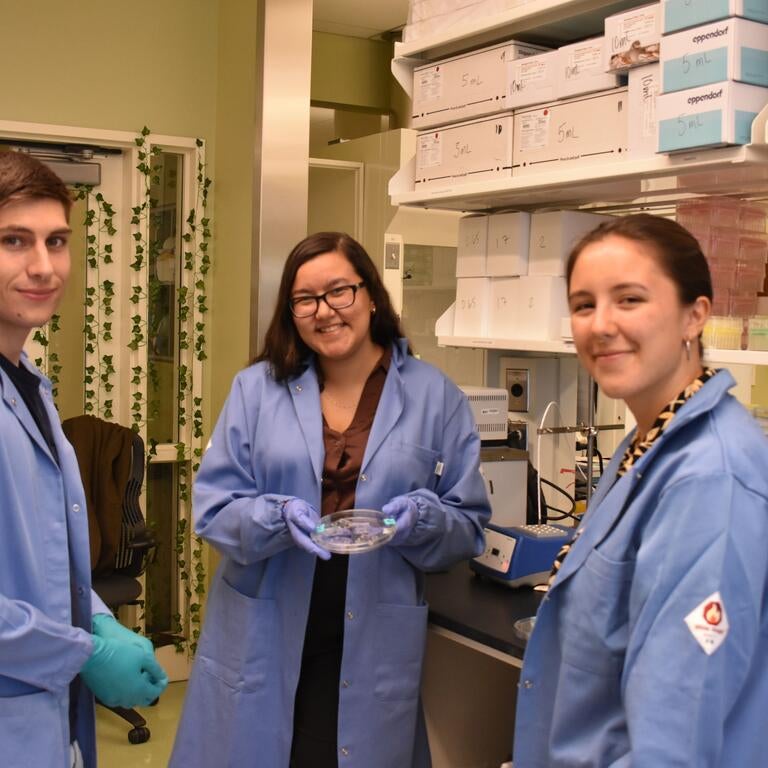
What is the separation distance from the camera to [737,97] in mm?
1933

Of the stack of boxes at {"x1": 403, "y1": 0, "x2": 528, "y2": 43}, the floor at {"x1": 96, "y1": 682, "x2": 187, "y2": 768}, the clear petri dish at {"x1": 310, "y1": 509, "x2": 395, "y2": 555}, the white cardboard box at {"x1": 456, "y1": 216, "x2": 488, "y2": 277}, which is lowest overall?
the floor at {"x1": 96, "y1": 682, "x2": 187, "y2": 768}

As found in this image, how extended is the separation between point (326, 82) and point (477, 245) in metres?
2.35

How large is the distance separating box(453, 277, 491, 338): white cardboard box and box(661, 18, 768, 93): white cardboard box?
36.4 inches

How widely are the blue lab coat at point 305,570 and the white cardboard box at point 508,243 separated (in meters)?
0.64

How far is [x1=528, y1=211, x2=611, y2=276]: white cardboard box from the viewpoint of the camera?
104 inches

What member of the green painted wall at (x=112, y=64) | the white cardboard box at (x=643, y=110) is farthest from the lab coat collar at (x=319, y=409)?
the green painted wall at (x=112, y=64)

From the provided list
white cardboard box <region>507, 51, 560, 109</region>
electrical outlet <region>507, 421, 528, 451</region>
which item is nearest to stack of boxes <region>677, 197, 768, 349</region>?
white cardboard box <region>507, 51, 560, 109</region>

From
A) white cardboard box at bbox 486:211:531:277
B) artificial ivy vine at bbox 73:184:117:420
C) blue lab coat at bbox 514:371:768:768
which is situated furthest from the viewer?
artificial ivy vine at bbox 73:184:117:420

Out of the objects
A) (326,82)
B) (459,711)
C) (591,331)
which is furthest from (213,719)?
(326,82)

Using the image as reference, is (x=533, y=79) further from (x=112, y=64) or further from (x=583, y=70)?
(x=112, y=64)

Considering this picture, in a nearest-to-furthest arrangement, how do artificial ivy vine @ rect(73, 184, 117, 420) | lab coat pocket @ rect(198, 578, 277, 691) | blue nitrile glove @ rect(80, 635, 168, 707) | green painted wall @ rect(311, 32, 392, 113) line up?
1. blue nitrile glove @ rect(80, 635, 168, 707)
2. lab coat pocket @ rect(198, 578, 277, 691)
3. artificial ivy vine @ rect(73, 184, 117, 420)
4. green painted wall @ rect(311, 32, 392, 113)

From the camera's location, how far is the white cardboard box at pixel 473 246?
2.84 m

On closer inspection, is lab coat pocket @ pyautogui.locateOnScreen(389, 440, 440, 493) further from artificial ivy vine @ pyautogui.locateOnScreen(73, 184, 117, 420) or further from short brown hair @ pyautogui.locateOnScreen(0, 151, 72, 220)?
artificial ivy vine @ pyautogui.locateOnScreen(73, 184, 117, 420)

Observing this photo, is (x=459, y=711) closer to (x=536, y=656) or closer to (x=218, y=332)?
(x=536, y=656)
